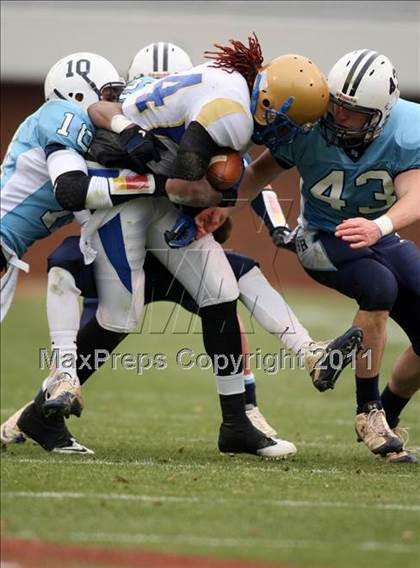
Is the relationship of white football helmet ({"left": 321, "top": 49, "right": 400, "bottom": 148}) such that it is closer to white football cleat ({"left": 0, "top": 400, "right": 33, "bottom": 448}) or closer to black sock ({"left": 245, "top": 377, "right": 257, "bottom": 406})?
black sock ({"left": 245, "top": 377, "right": 257, "bottom": 406})

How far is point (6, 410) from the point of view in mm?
7508

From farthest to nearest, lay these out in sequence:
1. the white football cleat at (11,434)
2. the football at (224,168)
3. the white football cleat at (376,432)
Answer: the white football cleat at (11,434) < the white football cleat at (376,432) < the football at (224,168)

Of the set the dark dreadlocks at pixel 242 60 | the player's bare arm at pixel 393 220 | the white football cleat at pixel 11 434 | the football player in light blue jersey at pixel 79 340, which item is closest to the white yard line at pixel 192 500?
the football player in light blue jersey at pixel 79 340

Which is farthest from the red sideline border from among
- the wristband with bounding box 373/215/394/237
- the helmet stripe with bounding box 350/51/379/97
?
the helmet stripe with bounding box 350/51/379/97

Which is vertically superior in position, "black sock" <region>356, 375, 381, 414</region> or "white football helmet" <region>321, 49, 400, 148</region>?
"white football helmet" <region>321, 49, 400, 148</region>

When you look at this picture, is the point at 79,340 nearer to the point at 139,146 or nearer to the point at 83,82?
the point at 139,146

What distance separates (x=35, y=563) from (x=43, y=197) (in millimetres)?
2364

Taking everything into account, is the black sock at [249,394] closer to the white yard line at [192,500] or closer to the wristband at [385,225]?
the wristband at [385,225]

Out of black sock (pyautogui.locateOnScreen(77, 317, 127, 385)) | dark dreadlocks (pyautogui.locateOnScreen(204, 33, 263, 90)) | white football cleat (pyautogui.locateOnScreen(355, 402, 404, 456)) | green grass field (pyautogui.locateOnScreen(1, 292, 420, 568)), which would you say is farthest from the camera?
black sock (pyautogui.locateOnScreen(77, 317, 127, 385))

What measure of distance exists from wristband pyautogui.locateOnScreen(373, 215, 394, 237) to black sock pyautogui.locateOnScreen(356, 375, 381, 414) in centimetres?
78

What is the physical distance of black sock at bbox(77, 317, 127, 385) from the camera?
5699 millimetres

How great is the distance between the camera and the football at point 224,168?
5.11m

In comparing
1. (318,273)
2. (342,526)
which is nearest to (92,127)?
(318,273)

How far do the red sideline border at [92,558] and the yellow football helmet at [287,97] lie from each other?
217 centimetres
